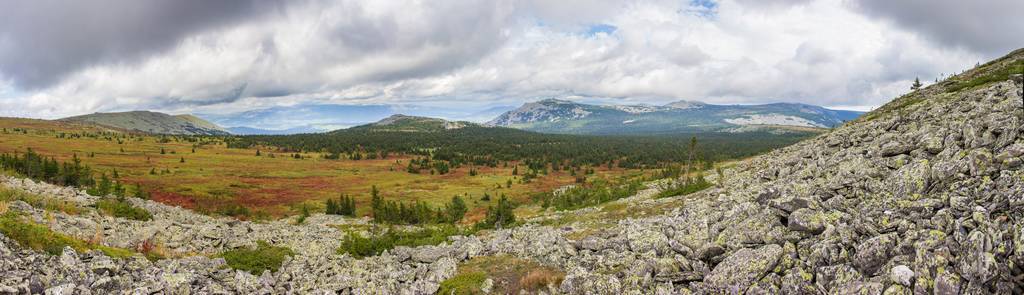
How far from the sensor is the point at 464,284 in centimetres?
2012

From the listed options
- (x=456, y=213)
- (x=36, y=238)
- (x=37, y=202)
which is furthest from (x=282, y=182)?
(x=36, y=238)

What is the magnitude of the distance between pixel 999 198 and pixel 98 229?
4144 cm

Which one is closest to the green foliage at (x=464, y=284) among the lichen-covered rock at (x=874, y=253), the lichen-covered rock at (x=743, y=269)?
the lichen-covered rock at (x=743, y=269)

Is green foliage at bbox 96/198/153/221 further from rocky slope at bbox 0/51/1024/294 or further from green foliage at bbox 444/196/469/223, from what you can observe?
green foliage at bbox 444/196/469/223

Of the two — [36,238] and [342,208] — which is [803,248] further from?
[342,208]

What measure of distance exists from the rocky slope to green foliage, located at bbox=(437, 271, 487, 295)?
0.55 metres

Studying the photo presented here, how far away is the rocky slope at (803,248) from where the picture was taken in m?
11.8

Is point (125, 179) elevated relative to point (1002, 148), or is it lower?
lower

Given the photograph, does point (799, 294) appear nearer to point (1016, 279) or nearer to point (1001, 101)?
point (1016, 279)

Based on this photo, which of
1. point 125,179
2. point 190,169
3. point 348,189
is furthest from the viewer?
point 190,169

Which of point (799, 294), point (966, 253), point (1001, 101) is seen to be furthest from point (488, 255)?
point (1001, 101)

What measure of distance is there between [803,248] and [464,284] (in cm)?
1346

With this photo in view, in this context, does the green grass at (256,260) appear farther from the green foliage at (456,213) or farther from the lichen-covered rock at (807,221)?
the green foliage at (456,213)

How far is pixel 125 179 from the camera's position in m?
107
